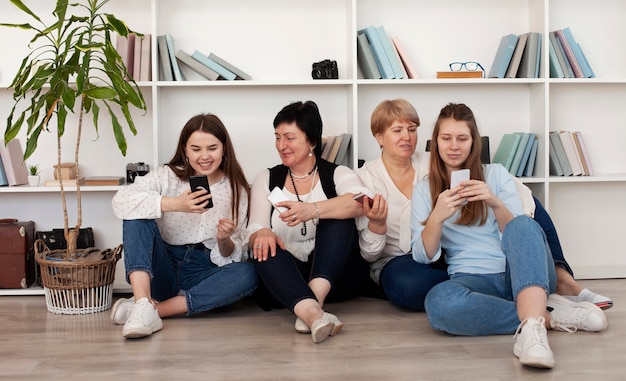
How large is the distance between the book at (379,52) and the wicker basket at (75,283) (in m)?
1.65

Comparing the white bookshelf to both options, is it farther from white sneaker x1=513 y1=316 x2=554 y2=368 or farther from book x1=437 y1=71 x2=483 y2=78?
white sneaker x1=513 y1=316 x2=554 y2=368

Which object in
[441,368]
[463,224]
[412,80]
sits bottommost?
[441,368]

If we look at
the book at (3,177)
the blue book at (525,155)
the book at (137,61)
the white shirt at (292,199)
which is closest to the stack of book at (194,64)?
the book at (137,61)

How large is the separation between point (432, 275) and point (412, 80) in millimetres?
1158

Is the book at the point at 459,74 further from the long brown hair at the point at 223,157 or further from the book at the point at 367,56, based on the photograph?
the long brown hair at the point at 223,157

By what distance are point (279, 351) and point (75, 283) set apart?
1.14 metres

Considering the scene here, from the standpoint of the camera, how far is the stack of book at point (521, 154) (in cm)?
412

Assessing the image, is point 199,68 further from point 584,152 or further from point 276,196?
point 584,152

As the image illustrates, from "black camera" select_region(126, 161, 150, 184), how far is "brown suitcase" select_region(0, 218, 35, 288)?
22.0 inches

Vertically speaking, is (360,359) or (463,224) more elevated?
(463,224)

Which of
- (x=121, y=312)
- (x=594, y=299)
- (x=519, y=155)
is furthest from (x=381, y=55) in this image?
(x=121, y=312)

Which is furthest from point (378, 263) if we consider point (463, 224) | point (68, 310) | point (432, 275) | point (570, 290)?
point (68, 310)

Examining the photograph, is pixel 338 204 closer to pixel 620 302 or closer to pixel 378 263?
pixel 378 263

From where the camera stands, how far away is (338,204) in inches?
127
